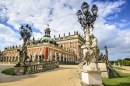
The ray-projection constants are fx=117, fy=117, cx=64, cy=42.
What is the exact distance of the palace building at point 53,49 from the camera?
40.5m

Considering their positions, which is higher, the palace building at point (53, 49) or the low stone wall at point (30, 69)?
the palace building at point (53, 49)

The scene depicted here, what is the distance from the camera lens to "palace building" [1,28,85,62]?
133 ft

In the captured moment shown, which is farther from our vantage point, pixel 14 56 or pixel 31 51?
pixel 14 56

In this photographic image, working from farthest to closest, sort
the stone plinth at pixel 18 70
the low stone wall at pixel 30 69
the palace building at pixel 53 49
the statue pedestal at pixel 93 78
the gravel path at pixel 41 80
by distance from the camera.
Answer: the palace building at pixel 53 49, the low stone wall at pixel 30 69, the stone plinth at pixel 18 70, the gravel path at pixel 41 80, the statue pedestal at pixel 93 78

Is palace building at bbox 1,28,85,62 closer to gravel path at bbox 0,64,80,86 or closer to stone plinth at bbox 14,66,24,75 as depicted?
stone plinth at bbox 14,66,24,75

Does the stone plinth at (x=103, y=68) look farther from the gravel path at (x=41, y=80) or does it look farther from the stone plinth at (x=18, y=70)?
the stone plinth at (x=18, y=70)

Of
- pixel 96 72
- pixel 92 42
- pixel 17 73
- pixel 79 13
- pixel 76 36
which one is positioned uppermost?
pixel 76 36

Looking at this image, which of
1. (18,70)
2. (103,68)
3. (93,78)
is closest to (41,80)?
(18,70)

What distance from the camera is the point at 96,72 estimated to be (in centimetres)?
591

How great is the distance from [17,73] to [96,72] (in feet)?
35.8

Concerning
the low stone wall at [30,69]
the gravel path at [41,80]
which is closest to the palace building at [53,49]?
the low stone wall at [30,69]

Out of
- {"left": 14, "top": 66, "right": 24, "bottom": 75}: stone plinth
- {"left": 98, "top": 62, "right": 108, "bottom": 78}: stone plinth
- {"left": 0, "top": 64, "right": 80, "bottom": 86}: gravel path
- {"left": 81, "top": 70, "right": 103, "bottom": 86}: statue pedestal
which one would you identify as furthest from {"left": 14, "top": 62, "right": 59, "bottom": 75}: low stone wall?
{"left": 81, "top": 70, "right": 103, "bottom": 86}: statue pedestal

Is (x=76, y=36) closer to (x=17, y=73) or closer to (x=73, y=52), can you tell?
(x=73, y=52)

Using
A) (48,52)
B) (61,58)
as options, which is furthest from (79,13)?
(61,58)
